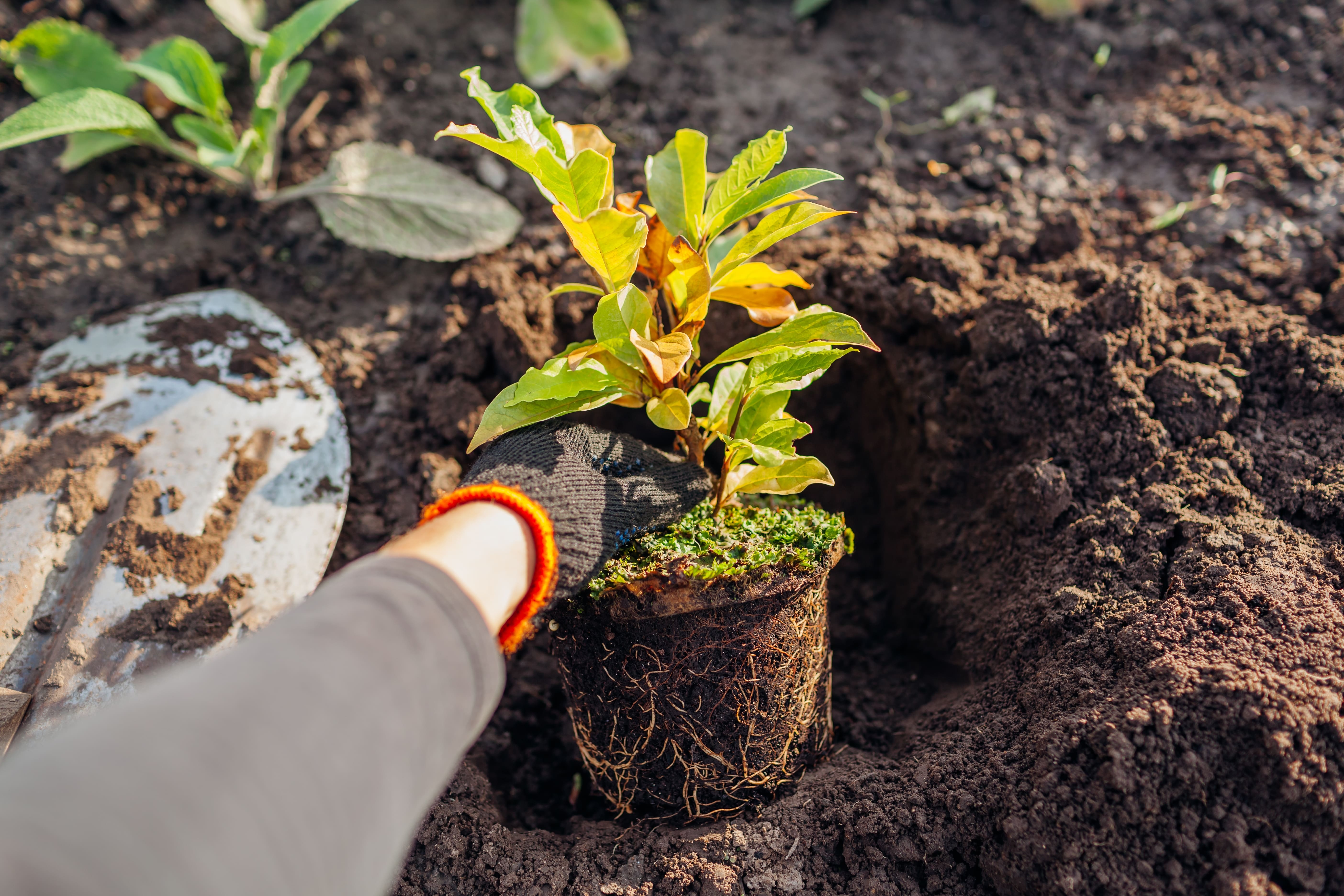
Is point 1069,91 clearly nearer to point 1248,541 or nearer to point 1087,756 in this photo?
point 1248,541

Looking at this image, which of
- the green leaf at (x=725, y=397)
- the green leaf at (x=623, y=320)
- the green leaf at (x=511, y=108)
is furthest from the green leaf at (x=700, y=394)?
the green leaf at (x=511, y=108)

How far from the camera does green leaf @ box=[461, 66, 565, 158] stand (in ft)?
4.26

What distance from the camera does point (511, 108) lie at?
53.4 inches

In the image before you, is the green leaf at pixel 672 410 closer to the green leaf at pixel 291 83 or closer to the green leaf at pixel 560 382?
the green leaf at pixel 560 382

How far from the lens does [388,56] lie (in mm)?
2705

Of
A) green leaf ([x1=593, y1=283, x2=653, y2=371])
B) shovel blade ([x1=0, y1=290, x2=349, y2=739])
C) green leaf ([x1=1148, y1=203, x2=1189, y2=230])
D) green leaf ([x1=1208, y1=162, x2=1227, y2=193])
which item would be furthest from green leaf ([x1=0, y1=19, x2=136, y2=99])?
green leaf ([x1=1208, y1=162, x2=1227, y2=193])

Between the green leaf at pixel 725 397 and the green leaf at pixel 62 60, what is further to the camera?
the green leaf at pixel 62 60

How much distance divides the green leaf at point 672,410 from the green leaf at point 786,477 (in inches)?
7.4

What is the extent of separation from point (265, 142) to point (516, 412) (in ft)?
5.10

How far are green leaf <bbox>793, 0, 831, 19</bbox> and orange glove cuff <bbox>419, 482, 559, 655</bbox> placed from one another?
2547 millimetres

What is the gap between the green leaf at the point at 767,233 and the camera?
1.47 m

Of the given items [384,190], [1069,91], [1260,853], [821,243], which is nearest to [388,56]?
[384,190]

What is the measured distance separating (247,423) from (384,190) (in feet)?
2.69

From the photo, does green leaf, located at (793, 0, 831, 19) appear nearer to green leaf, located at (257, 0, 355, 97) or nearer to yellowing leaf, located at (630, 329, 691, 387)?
green leaf, located at (257, 0, 355, 97)
